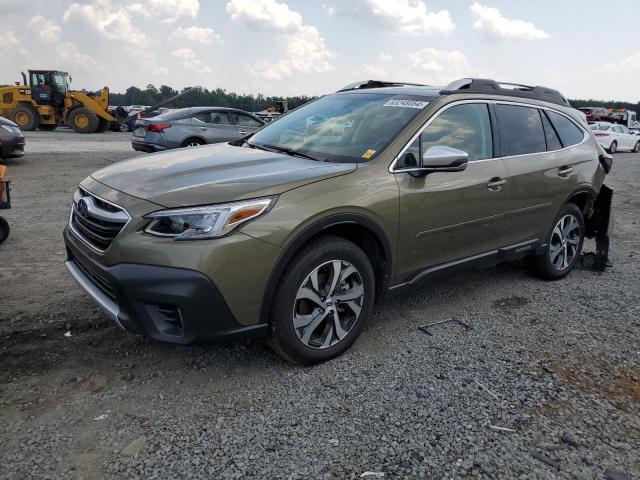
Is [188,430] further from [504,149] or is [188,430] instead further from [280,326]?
[504,149]

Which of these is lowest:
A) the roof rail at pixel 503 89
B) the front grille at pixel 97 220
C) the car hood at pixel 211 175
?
the front grille at pixel 97 220

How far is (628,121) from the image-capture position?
41.2m

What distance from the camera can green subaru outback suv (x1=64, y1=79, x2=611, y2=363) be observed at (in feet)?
8.77

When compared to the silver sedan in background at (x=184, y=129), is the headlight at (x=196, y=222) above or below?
below

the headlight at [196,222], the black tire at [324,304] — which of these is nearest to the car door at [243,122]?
the black tire at [324,304]

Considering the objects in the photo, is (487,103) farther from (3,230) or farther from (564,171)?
(3,230)

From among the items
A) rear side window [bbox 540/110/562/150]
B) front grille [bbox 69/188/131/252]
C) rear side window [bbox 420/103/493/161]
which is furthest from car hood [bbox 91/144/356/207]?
rear side window [bbox 540/110/562/150]

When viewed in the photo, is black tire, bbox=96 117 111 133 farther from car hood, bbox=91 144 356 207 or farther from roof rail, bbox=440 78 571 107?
roof rail, bbox=440 78 571 107

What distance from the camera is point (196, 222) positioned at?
2.67 meters

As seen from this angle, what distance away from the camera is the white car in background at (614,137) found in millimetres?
24297

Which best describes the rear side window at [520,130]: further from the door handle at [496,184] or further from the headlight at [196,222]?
the headlight at [196,222]

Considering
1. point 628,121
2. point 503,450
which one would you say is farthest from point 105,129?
point 628,121

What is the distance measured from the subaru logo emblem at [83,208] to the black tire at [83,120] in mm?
24016

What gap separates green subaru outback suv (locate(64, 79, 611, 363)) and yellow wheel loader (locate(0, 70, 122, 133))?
23.5 m
